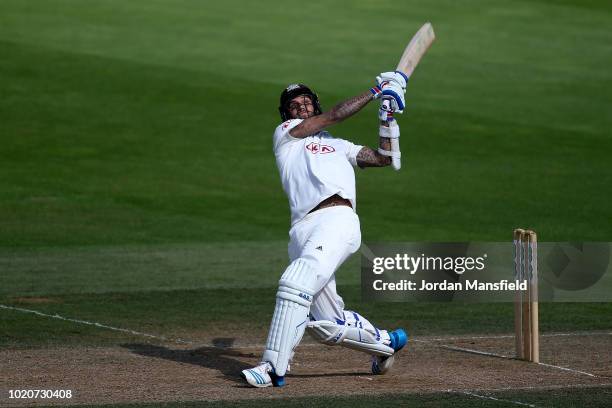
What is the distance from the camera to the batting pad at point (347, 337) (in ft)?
30.9

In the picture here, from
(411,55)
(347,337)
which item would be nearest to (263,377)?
(347,337)

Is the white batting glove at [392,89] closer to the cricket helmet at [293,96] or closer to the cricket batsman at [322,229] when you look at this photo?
the cricket batsman at [322,229]

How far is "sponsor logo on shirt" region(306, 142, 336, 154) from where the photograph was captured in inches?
375

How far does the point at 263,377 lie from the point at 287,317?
1.51 feet

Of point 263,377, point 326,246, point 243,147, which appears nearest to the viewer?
point 263,377

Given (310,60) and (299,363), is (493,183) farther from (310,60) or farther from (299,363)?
(299,363)

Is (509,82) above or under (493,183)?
above

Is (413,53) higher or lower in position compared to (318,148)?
higher

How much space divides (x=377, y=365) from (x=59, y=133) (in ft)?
51.6

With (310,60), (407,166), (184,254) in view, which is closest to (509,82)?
(310,60)

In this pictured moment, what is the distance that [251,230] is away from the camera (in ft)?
60.0

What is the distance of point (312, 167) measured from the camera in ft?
30.9

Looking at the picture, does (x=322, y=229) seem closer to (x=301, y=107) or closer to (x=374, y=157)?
(x=374, y=157)

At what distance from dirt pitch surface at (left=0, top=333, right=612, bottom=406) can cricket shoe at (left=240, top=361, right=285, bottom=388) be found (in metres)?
0.07
